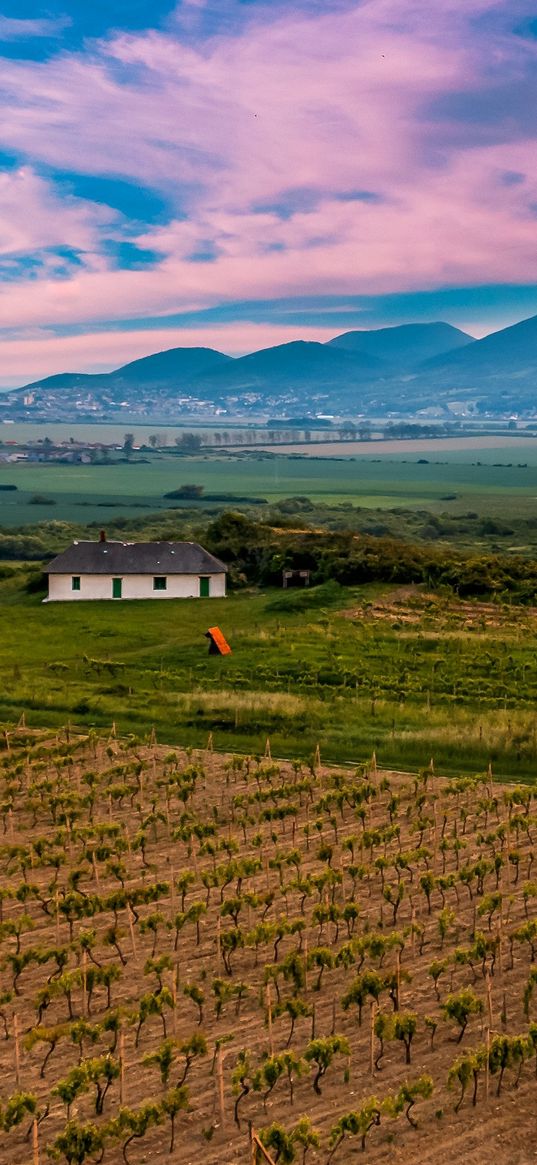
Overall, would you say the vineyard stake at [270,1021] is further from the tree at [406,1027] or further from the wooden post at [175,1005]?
the tree at [406,1027]

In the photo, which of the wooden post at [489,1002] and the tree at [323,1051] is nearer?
the tree at [323,1051]

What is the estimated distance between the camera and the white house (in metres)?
51.2

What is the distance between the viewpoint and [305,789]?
79.3 ft

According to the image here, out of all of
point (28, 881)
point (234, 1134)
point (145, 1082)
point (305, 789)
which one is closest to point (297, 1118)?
point (234, 1134)

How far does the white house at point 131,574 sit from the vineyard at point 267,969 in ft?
85.6

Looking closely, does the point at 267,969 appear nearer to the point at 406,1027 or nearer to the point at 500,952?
the point at 406,1027

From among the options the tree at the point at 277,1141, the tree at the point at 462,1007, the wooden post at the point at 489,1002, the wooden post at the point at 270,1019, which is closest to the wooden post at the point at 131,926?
the wooden post at the point at 270,1019

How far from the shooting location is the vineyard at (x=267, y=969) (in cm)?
1270

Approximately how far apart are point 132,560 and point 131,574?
2.47 ft

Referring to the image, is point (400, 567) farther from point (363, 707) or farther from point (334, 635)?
point (363, 707)

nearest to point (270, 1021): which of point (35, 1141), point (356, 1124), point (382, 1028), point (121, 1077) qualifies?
point (382, 1028)

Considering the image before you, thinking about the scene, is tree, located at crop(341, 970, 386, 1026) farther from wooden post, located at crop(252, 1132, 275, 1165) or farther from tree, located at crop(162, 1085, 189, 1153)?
wooden post, located at crop(252, 1132, 275, 1165)

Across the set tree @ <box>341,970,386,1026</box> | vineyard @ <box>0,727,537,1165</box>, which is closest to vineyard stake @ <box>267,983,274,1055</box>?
vineyard @ <box>0,727,537,1165</box>

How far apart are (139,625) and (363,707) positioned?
15.7 meters
